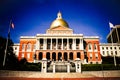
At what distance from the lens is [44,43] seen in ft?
98.2

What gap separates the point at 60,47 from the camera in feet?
99.3

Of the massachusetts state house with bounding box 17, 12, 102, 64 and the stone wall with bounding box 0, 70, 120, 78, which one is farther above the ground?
the massachusetts state house with bounding box 17, 12, 102, 64

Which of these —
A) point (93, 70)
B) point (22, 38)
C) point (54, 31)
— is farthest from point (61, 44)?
point (93, 70)

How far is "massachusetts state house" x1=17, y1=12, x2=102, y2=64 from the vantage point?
29.3m

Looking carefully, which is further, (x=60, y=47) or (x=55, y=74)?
(x=60, y=47)

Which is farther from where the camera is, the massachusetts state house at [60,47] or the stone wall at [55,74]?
the massachusetts state house at [60,47]

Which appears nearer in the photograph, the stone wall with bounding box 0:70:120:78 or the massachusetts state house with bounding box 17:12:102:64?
the stone wall with bounding box 0:70:120:78

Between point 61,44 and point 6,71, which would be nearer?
point 6,71

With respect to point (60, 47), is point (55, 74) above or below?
below

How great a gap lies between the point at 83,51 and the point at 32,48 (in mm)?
10564

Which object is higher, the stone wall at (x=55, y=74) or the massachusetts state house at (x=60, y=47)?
the massachusetts state house at (x=60, y=47)

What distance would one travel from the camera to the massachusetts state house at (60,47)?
29344 mm

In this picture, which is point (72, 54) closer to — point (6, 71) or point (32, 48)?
point (32, 48)

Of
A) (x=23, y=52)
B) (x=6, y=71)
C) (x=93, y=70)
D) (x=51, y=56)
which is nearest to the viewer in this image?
(x=6, y=71)
